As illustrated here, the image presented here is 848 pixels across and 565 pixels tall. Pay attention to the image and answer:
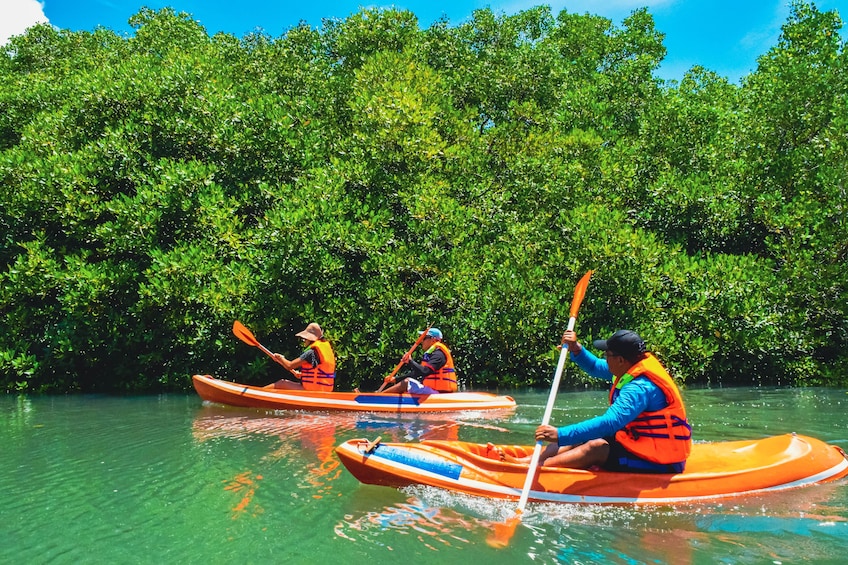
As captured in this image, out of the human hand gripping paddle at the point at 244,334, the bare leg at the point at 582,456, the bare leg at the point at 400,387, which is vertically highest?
the human hand gripping paddle at the point at 244,334

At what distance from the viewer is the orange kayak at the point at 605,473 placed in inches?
198

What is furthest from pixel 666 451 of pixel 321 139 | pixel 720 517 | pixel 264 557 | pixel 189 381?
pixel 321 139

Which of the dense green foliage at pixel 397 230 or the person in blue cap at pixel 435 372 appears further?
the dense green foliage at pixel 397 230

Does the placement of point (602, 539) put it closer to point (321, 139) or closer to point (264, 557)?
point (264, 557)

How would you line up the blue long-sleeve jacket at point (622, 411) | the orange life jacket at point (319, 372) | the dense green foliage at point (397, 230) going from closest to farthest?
1. the blue long-sleeve jacket at point (622, 411)
2. the orange life jacket at point (319, 372)
3. the dense green foliage at point (397, 230)

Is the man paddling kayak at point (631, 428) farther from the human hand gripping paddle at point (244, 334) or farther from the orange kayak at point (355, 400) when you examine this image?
the human hand gripping paddle at point (244, 334)

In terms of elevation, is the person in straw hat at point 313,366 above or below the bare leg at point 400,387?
above

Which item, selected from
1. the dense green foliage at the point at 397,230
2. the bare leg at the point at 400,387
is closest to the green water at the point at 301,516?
the bare leg at the point at 400,387

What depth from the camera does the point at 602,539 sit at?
4555 mm

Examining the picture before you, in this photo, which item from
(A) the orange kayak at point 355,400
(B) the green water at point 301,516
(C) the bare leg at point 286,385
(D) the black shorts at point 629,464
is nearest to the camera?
(B) the green water at point 301,516

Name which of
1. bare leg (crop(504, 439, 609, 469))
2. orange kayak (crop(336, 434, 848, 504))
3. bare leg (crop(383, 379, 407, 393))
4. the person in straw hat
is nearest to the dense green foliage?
the person in straw hat

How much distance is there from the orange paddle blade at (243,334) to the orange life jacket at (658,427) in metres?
7.69

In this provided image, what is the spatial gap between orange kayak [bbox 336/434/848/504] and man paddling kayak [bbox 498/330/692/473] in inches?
5.6

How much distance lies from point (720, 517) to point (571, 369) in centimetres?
925
